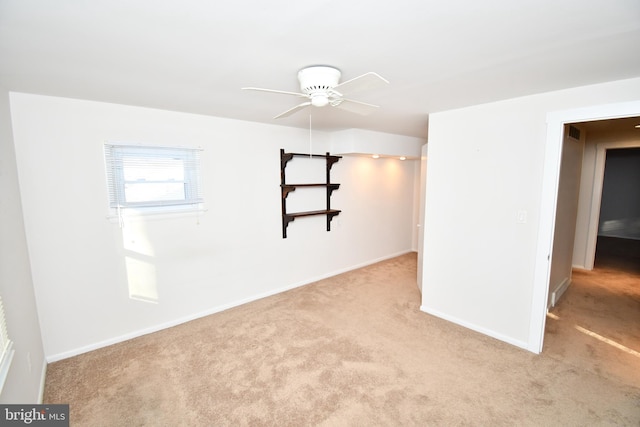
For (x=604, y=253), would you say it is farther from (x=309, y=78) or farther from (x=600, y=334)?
(x=309, y=78)

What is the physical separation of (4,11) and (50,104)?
1545 millimetres

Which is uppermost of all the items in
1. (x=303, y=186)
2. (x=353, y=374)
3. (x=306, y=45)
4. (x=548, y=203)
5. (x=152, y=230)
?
(x=306, y=45)

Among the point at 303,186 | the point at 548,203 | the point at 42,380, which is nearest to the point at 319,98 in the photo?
the point at 548,203

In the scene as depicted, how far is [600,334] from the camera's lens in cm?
284

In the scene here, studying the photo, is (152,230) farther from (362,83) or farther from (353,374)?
(362,83)

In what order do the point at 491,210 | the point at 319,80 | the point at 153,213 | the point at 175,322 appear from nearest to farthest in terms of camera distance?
the point at 319,80 < the point at 491,210 < the point at 153,213 < the point at 175,322

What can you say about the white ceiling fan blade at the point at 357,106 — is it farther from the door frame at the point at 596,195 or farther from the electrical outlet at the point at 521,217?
the door frame at the point at 596,195

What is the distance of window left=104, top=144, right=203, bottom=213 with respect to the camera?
8.94ft

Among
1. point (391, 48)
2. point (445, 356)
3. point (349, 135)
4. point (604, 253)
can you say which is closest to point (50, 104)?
point (391, 48)

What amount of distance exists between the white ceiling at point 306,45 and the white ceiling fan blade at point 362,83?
0.16 meters

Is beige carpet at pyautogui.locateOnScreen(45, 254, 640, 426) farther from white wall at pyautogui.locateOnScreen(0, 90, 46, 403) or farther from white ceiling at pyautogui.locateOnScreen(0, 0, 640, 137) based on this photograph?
white ceiling at pyautogui.locateOnScreen(0, 0, 640, 137)

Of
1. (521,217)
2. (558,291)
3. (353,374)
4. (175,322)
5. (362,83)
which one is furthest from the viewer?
(558,291)

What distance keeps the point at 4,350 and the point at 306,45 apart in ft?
7.12

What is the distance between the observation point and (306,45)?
151 cm
